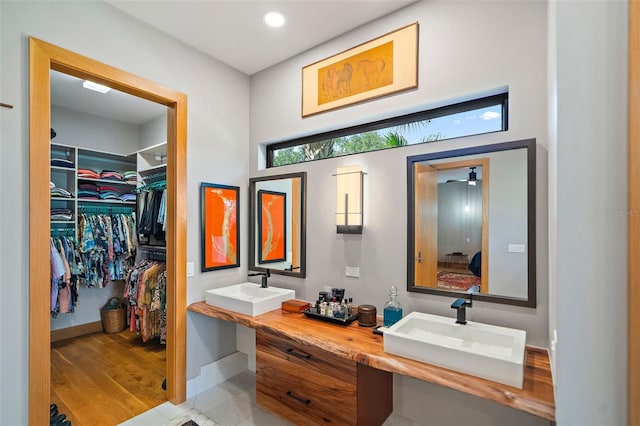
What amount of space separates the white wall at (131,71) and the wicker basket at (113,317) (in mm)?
2095

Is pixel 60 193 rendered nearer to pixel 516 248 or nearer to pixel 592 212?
pixel 516 248

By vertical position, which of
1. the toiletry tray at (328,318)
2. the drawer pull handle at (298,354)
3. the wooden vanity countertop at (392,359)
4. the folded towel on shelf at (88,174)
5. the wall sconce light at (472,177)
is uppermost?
the folded towel on shelf at (88,174)

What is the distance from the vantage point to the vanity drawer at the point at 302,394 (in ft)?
5.81

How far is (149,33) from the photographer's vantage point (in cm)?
230

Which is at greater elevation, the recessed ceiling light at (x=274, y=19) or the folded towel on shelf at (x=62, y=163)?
the recessed ceiling light at (x=274, y=19)

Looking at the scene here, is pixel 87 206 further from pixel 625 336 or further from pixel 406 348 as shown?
pixel 625 336

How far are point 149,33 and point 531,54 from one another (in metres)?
2.57

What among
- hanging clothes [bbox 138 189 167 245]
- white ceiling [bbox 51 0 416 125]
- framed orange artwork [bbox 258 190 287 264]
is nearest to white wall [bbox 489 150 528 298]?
white ceiling [bbox 51 0 416 125]

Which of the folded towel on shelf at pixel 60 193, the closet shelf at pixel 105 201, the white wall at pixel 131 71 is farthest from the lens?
the closet shelf at pixel 105 201

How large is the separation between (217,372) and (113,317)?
214 cm

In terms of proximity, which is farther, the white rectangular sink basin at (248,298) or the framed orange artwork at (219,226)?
the framed orange artwork at (219,226)

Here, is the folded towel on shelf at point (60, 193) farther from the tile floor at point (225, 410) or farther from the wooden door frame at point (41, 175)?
the tile floor at point (225, 410)

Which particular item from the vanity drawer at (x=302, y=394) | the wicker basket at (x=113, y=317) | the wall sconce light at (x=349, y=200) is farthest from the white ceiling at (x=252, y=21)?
the wicker basket at (x=113, y=317)

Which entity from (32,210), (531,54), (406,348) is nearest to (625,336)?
(406,348)
